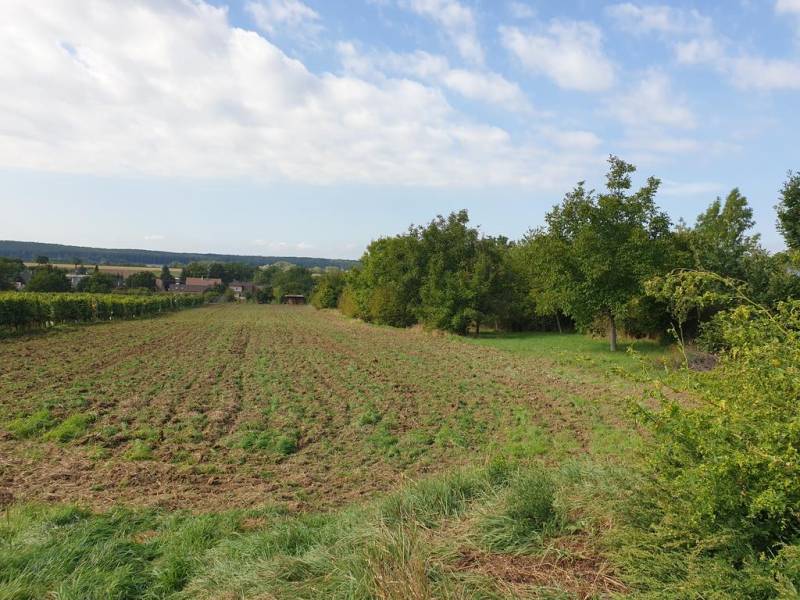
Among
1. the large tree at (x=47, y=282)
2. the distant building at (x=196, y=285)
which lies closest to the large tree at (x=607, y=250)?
the large tree at (x=47, y=282)

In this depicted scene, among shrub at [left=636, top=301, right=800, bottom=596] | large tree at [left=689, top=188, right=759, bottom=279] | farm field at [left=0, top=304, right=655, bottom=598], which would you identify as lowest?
farm field at [left=0, top=304, right=655, bottom=598]

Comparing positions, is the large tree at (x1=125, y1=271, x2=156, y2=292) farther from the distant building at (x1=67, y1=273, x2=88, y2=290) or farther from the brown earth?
the brown earth

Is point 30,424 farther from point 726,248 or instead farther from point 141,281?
point 141,281

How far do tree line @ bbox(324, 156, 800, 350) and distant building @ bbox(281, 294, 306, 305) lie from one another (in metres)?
79.3

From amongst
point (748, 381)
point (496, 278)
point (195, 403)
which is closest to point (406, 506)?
point (748, 381)

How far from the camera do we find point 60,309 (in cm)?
4006

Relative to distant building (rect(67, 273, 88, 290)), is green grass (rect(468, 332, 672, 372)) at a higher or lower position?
higher

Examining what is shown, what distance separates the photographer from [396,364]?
2122 cm

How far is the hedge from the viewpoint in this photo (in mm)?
34156

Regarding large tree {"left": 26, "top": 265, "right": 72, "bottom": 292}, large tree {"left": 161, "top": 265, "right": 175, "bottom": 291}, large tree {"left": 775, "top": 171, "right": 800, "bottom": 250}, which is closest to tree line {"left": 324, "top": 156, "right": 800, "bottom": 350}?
large tree {"left": 775, "top": 171, "right": 800, "bottom": 250}

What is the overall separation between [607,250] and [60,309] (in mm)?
40656

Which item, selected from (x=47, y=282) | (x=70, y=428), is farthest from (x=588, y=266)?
(x=47, y=282)

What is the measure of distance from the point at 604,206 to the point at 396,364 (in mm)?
10859

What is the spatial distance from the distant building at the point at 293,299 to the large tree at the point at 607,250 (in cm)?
10454
